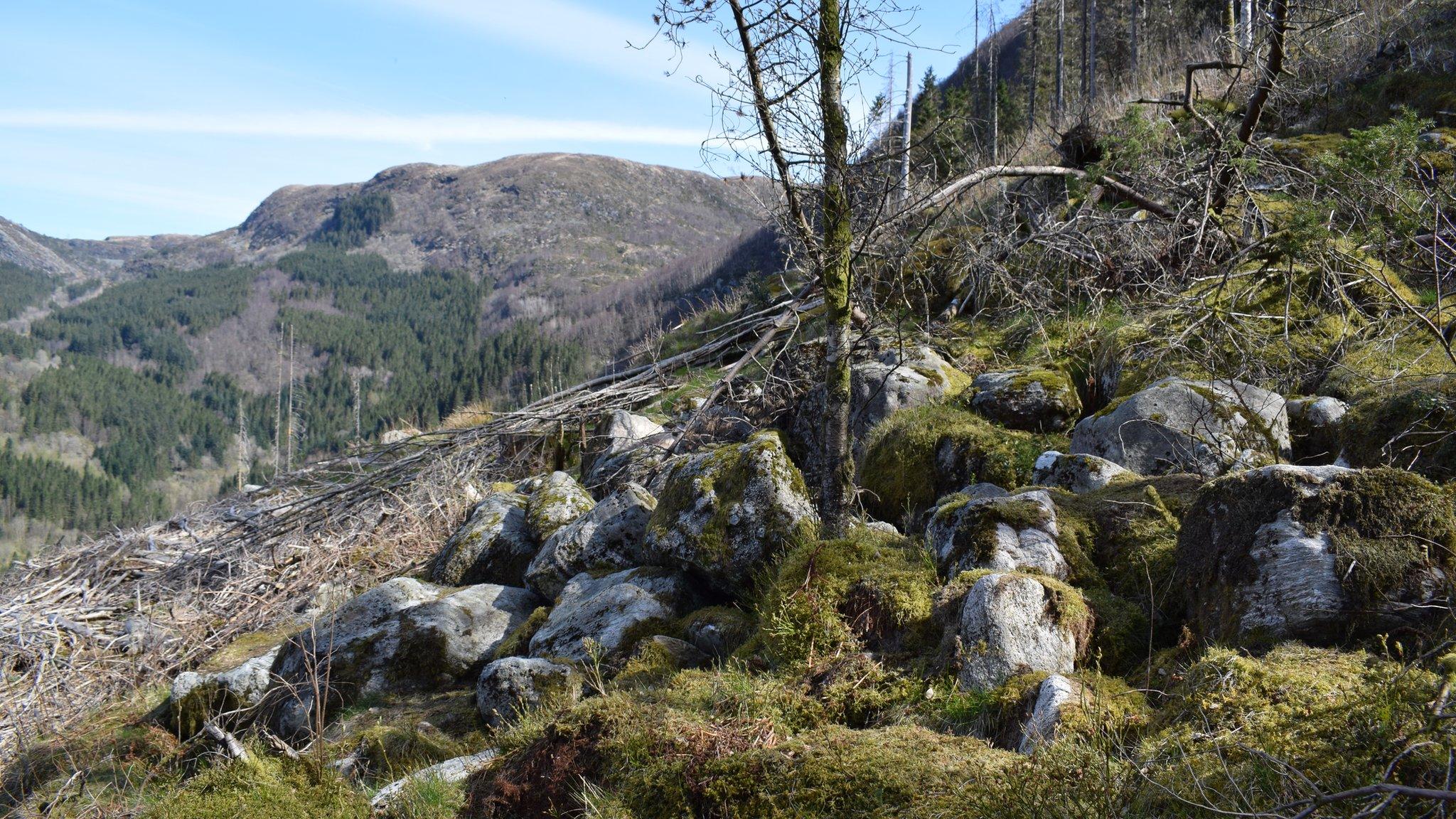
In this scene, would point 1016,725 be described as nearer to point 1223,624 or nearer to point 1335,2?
point 1223,624

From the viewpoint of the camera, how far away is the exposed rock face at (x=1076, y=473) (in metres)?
5.56

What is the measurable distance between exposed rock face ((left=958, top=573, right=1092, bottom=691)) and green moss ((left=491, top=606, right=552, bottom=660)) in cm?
365

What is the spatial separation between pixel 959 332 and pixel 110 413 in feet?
598

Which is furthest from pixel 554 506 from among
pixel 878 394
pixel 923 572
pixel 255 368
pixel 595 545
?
pixel 255 368

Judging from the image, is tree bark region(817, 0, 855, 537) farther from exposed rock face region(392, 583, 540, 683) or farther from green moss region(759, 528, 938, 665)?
exposed rock face region(392, 583, 540, 683)

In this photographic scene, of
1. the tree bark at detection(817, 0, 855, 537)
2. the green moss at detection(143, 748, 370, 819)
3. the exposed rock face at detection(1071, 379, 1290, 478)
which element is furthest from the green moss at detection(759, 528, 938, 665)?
the green moss at detection(143, 748, 370, 819)

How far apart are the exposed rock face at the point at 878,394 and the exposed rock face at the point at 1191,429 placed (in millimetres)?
2040

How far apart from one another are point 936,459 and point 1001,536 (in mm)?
2229

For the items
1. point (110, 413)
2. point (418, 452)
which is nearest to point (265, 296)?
point (110, 413)

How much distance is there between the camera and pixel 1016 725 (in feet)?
11.1

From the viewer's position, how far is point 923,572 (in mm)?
4754

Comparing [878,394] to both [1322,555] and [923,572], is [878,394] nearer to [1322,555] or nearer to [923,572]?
[923,572]

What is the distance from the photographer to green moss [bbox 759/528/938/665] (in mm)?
4465

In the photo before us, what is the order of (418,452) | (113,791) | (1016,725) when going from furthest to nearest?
1. (418,452)
2. (113,791)
3. (1016,725)
